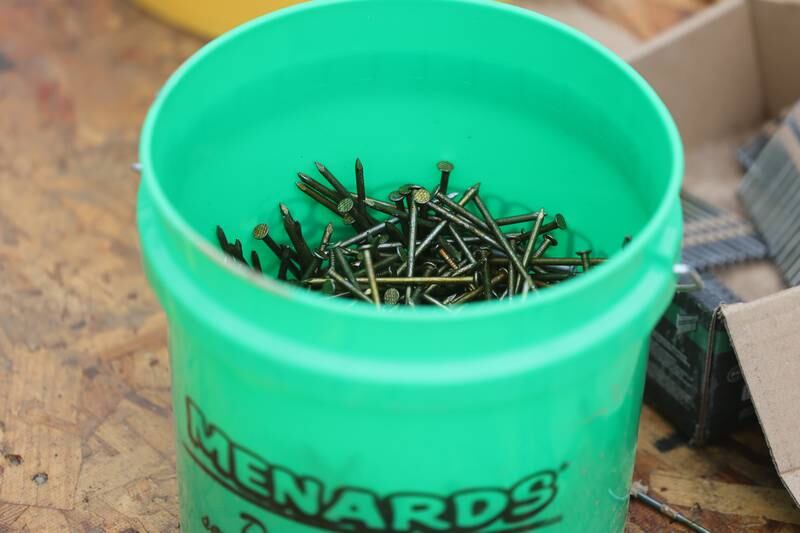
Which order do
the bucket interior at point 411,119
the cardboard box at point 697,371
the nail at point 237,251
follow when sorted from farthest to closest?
1. the cardboard box at point 697,371
2. the nail at point 237,251
3. the bucket interior at point 411,119

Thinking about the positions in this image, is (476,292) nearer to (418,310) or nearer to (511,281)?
(511,281)

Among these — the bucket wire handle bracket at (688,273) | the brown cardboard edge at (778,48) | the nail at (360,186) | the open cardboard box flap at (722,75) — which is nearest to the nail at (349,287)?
the nail at (360,186)

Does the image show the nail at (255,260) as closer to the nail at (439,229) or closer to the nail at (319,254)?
the nail at (319,254)

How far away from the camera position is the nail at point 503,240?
89 cm

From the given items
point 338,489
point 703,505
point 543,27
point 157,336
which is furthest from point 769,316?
point 157,336

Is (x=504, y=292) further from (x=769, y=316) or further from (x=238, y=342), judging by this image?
(x=238, y=342)

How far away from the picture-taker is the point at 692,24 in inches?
53.0

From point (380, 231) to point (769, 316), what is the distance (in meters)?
0.36

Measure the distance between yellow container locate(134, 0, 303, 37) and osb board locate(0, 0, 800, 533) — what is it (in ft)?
0.13

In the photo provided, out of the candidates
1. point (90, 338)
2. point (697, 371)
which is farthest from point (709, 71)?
point (90, 338)

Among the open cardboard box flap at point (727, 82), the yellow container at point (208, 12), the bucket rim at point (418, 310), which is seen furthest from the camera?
the yellow container at point (208, 12)

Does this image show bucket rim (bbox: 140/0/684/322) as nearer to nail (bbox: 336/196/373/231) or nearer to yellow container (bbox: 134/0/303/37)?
nail (bbox: 336/196/373/231)

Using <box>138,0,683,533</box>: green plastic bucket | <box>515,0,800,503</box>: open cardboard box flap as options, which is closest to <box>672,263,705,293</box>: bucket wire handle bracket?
<box>138,0,683,533</box>: green plastic bucket

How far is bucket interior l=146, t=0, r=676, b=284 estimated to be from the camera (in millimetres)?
793
